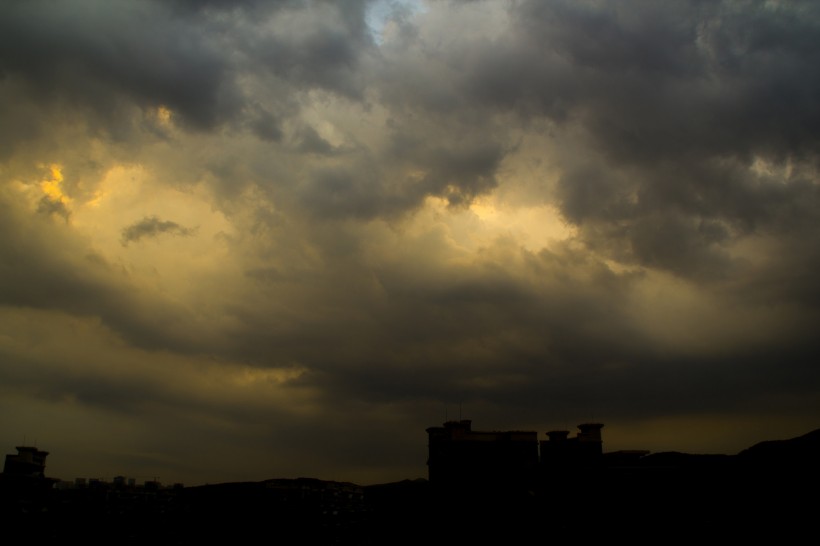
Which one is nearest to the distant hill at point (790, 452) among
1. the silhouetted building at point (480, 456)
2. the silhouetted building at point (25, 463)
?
the silhouetted building at point (480, 456)

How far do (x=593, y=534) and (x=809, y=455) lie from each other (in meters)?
11.8

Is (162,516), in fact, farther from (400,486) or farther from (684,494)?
(684,494)

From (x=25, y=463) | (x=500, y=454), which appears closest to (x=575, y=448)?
(x=500, y=454)

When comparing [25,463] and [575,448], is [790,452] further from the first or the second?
[25,463]

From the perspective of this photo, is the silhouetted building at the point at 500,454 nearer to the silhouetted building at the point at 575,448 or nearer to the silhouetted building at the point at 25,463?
the silhouetted building at the point at 575,448

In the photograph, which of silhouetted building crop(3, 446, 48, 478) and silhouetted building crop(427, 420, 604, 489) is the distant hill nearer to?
silhouetted building crop(427, 420, 604, 489)

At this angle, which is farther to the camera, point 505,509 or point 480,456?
point 480,456

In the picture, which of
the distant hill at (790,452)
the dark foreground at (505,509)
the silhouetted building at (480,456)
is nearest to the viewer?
the dark foreground at (505,509)

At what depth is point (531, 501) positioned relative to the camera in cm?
4006

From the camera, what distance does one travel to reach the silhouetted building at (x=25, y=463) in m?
32.1

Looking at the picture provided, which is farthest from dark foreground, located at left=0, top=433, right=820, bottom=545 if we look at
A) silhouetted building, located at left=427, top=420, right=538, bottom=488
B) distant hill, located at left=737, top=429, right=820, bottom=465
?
silhouetted building, located at left=427, top=420, right=538, bottom=488

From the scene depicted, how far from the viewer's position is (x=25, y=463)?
32.3m

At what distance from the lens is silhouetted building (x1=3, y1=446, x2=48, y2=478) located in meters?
32.1

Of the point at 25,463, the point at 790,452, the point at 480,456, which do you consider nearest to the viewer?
the point at 25,463
